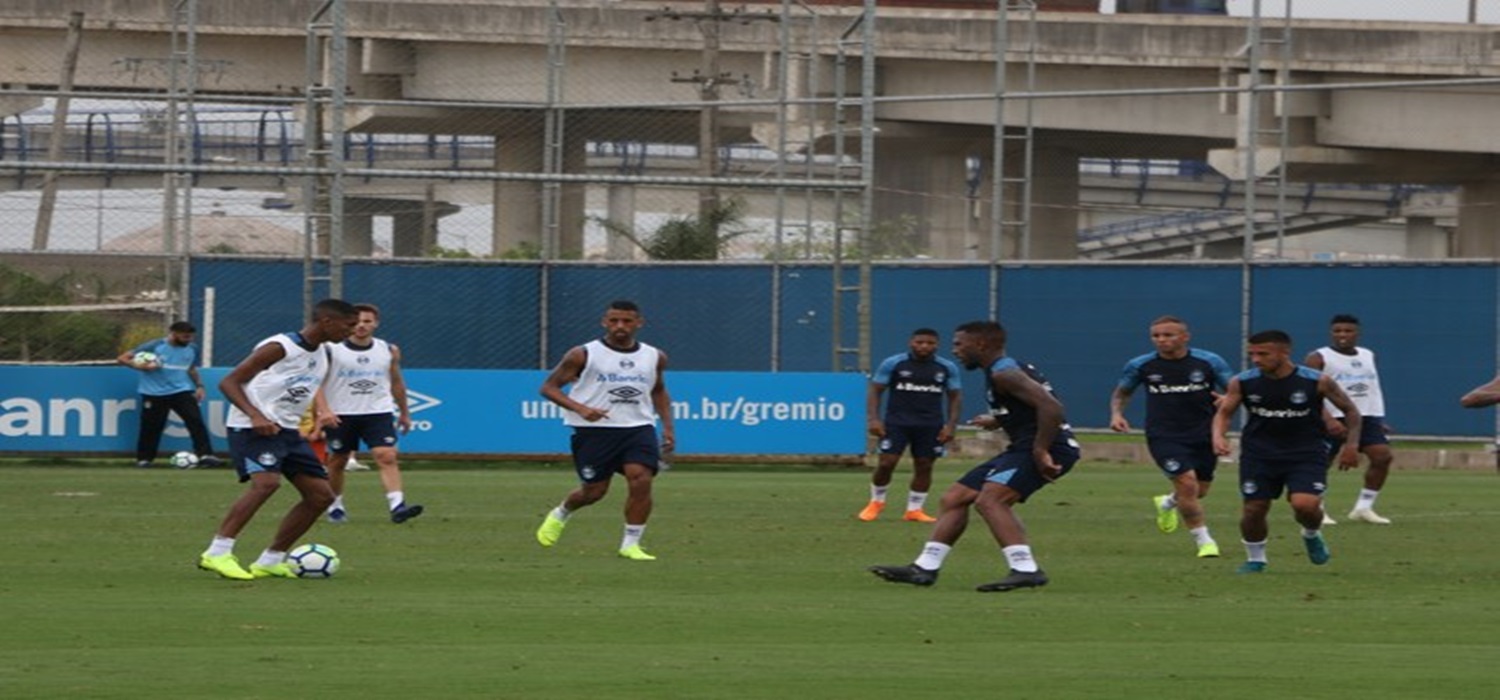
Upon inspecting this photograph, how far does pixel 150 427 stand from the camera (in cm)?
2700

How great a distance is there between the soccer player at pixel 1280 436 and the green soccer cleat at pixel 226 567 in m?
6.57

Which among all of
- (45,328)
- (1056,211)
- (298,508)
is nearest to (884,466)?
(298,508)

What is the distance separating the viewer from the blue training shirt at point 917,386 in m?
22.4

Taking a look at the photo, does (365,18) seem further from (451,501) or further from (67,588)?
(67,588)

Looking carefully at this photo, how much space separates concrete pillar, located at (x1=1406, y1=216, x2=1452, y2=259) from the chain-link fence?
783 cm

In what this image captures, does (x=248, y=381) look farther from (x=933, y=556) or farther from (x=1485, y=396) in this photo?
(x=1485, y=396)

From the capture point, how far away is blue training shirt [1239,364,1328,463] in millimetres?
16406

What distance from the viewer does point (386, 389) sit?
20.7 m

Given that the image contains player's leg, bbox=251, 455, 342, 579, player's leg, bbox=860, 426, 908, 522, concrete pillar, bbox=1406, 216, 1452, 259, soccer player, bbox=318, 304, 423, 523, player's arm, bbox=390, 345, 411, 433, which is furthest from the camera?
concrete pillar, bbox=1406, 216, 1452, 259

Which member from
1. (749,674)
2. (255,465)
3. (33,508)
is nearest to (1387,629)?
(749,674)

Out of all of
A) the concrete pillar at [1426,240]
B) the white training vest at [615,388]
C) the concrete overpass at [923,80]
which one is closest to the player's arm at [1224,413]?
the white training vest at [615,388]

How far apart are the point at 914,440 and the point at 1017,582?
7546mm

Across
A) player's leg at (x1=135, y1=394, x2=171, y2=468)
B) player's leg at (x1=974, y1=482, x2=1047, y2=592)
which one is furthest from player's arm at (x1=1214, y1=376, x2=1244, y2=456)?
player's leg at (x1=135, y1=394, x2=171, y2=468)

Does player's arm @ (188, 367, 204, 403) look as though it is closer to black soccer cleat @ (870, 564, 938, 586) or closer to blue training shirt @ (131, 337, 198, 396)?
blue training shirt @ (131, 337, 198, 396)
